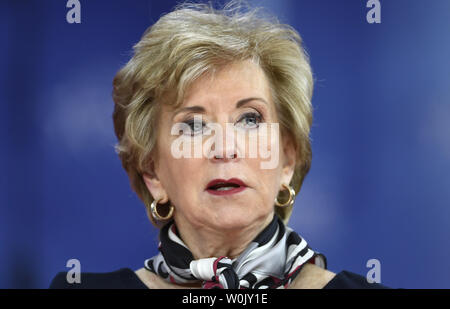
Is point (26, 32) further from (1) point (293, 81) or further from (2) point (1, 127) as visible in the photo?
(1) point (293, 81)

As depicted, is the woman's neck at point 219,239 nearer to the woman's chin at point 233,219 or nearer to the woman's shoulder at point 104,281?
the woman's chin at point 233,219

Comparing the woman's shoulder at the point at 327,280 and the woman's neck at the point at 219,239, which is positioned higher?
the woman's neck at the point at 219,239

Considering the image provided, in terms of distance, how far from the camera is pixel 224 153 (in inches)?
76.7

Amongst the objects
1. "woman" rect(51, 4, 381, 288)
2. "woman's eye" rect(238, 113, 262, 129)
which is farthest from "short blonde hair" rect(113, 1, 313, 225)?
"woman's eye" rect(238, 113, 262, 129)

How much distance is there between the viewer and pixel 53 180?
268 cm

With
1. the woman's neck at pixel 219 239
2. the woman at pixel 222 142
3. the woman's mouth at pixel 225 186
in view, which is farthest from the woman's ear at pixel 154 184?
the woman's mouth at pixel 225 186

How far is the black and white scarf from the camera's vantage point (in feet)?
6.61

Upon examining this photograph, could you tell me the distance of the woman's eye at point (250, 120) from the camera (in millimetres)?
2029

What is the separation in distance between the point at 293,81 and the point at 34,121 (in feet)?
4.27

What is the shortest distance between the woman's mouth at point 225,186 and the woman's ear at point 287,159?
0.28 m

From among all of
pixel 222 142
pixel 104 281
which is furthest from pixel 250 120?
pixel 104 281

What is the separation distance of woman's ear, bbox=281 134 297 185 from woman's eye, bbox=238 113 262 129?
0.59ft

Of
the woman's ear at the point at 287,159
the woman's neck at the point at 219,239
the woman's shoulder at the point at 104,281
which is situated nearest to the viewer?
the woman's neck at the point at 219,239
